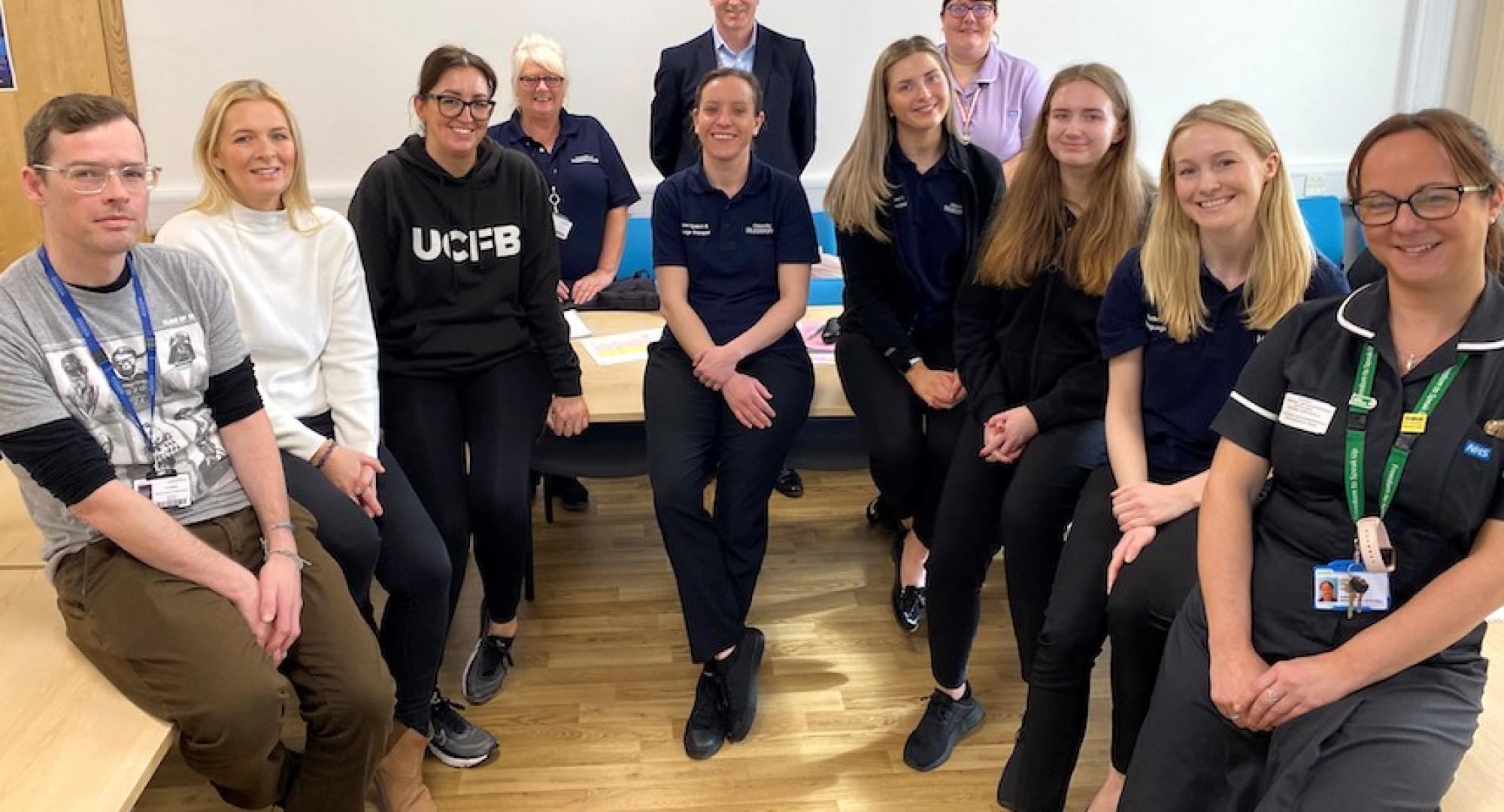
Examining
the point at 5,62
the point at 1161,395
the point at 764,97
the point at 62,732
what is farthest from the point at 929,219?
the point at 5,62

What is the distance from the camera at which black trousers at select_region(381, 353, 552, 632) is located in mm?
2533

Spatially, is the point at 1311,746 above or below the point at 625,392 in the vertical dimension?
below

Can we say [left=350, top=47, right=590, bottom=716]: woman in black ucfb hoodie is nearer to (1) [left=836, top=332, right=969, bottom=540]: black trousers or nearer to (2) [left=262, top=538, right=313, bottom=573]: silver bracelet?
(2) [left=262, top=538, right=313, bottom=573]: silver bracelet

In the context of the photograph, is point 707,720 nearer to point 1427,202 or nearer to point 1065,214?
point 1065,214

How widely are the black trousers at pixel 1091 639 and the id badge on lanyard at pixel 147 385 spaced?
159 cm

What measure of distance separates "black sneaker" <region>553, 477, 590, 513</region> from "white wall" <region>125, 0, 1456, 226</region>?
1.85 meters

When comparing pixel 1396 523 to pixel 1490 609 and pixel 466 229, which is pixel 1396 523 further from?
pixel 466 229

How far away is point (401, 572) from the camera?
229 centimetres

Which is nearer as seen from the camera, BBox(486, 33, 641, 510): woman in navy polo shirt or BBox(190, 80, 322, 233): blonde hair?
BBox(190, 80, 322, 233): blonde hair

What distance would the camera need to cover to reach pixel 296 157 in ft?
7.64

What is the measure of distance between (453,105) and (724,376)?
2.88ft

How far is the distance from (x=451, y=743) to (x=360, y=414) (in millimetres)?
753

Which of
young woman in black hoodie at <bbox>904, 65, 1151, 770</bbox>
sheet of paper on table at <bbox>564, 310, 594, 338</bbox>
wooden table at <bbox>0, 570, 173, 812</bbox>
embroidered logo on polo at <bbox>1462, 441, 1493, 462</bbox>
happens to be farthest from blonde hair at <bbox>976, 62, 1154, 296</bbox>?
wooden table at <bbox>0, 570, 173, 812</bbox>

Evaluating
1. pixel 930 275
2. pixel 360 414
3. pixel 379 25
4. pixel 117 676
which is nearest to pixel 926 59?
pixel 930 275
